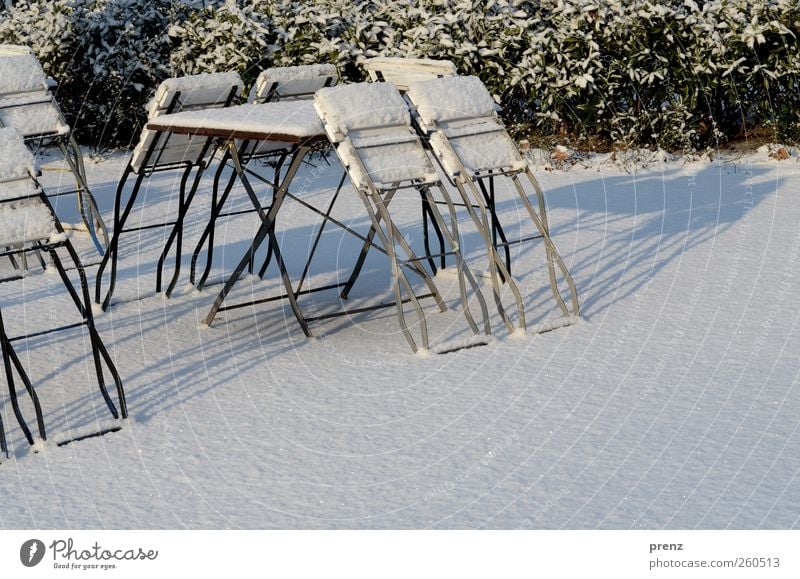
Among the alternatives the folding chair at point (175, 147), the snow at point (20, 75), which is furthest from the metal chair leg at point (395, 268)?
the snow at point (20, 75)

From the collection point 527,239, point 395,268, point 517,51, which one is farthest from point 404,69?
point 517,51

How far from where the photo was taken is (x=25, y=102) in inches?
423

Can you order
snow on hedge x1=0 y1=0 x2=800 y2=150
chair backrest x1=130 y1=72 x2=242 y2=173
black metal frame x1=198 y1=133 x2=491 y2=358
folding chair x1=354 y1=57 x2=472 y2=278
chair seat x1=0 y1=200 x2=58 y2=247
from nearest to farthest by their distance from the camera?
chair seat x1=0 y1=200 x2=58 y2=247 < black metal frame x1=198 y1=133 x2=491 y2=358 < chair backrest x1=130 y1=72 x2=242 y2=173 < folding chair x1=354 y1=57 x2=472 y2=278 < snow on hedge x1=0 y1=0 x2=800 y2=150

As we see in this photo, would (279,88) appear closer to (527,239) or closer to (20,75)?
(527,239)

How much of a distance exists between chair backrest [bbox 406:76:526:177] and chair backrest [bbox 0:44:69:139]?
413cm

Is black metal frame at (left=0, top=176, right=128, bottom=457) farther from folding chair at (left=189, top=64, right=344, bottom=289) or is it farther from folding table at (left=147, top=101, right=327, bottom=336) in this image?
folding chair at (left=189, top=64, right=344, bottom=289)

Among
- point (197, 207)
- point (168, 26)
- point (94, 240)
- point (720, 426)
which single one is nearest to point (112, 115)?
point (168, 26)

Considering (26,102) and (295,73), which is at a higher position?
(295,73)

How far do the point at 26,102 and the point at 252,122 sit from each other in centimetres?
392

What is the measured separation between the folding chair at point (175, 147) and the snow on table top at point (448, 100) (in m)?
1.75

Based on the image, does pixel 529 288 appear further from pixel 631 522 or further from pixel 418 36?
pixel 418 36

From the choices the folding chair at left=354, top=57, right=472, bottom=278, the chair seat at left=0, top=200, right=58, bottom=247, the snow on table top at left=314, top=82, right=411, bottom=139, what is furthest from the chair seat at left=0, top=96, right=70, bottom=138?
the chair seat at left=0, top=200, right=58, bottom=247

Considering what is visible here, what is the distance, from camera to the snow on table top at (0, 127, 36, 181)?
6536 millimetres

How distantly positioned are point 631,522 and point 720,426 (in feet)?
4.38
